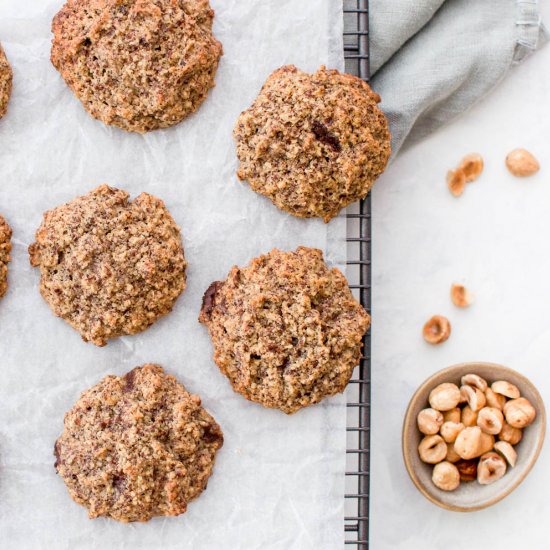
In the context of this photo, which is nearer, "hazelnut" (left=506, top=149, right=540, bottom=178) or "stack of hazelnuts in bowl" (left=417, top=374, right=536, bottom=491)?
"stack of hazelnuts in bowl" (left=417, top=374, right=536, bottom=491)

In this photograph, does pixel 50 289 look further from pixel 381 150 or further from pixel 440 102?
pixel 440 102

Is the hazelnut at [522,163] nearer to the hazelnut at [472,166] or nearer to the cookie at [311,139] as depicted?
the hazelnut at [472,166]

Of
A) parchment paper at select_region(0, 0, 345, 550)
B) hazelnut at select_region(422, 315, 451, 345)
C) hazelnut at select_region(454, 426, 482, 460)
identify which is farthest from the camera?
hazelnut at select_region(422, 315, 451, 345)

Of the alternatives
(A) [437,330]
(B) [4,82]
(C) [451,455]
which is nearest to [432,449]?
(C) [451,455]

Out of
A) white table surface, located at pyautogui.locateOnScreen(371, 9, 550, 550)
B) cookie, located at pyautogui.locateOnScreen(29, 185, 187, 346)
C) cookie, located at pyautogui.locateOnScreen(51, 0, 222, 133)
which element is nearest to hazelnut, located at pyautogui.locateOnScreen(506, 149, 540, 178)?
white table surface, located at pyautogui.locateOnScreen(371, 9, 550, 550)

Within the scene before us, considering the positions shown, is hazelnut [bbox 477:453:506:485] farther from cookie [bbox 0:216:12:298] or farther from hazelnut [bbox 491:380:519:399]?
cookie [bbox 0:216:12:298]

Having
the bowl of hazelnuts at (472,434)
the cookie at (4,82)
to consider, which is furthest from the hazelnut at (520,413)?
the cookie at (4,82)

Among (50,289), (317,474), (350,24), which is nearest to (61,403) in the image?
(50,289)

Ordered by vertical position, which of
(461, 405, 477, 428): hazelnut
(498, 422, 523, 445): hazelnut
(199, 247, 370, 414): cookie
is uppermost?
(199, 247, 370, 414): cookie
